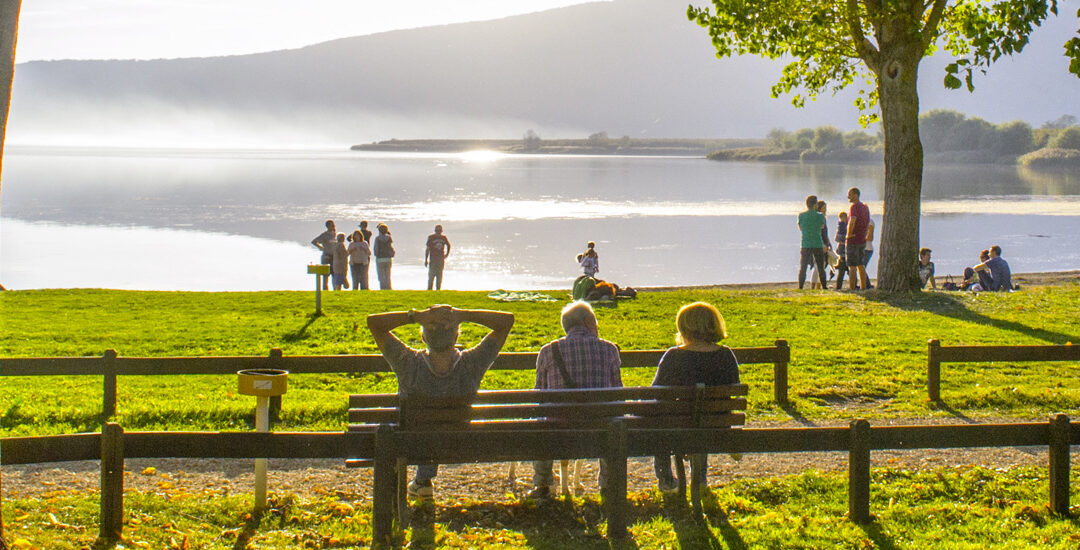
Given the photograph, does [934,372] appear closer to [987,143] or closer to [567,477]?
[567,477]

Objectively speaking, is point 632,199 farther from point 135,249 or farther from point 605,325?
point 605,325

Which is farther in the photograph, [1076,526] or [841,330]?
[841,330]

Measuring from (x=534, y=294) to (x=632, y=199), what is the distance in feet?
207

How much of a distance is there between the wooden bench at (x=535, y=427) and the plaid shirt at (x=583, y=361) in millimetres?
301

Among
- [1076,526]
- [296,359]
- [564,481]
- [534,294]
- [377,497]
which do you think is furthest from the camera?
[534,294]

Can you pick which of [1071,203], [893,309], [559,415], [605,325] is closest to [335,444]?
[559,415]

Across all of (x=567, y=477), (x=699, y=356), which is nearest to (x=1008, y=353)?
(x=699, y=356)

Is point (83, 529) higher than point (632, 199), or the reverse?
point (632, 199)

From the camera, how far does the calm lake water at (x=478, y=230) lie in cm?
3775

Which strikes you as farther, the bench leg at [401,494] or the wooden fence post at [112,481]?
the bench leg at [401,494]

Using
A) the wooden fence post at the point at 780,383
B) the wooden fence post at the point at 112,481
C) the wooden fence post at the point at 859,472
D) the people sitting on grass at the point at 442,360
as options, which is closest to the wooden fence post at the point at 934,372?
A: the wooden fence post at the point at 780,383

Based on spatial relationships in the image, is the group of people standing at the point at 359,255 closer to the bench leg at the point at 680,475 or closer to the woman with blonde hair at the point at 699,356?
the bench leg at the point at 680,475

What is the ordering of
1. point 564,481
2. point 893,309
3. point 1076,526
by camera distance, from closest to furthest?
point 1076,526
point 564,481
point 893,309

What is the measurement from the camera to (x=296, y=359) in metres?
9.82
